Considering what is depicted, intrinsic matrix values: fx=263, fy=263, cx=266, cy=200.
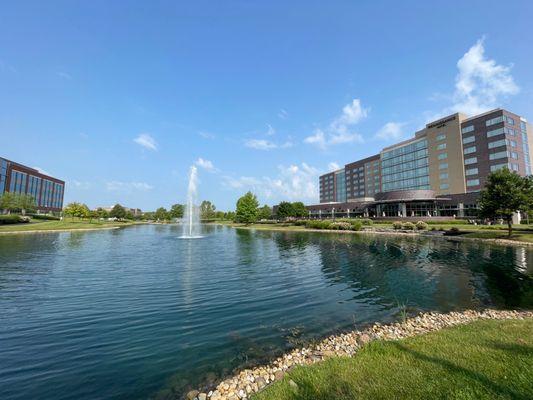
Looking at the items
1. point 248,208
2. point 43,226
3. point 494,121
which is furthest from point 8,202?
point 494,121

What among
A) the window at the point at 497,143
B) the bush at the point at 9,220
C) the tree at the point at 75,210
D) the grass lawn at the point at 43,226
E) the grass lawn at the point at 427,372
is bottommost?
the grass lawn at the point at 427,372

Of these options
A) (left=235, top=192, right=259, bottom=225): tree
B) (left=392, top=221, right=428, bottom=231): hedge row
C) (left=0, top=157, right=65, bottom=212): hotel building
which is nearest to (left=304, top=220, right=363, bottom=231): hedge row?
(left=392, top=221, right=428, bottom=231): hedge row

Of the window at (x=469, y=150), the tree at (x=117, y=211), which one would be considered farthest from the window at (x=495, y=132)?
the tree at (x=117, y=211)

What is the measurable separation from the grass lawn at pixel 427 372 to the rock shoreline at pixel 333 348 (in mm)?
575

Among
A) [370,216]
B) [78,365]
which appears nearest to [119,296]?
[78,365]

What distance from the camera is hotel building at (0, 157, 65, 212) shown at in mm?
110188

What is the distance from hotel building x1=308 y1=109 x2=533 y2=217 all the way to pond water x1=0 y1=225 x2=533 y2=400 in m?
63.7

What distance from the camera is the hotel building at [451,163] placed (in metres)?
84.4

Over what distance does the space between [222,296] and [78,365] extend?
7904mm

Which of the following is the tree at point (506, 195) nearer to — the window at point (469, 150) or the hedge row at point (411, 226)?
the hedge row at point (411, 226)

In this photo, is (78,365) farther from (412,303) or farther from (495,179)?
(495,179)

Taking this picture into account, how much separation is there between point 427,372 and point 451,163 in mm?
113874

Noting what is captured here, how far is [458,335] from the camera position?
871 cm

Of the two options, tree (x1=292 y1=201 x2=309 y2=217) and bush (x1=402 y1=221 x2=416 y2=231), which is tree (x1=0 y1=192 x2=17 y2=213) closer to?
tree (x1=292 y1=201 x2=309 y2=217)
